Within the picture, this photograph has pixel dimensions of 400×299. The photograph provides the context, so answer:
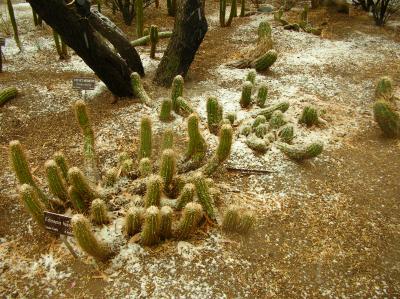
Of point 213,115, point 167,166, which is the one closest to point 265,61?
point 213,115

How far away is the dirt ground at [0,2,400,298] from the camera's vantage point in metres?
2.46

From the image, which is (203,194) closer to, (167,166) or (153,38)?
(167,166)

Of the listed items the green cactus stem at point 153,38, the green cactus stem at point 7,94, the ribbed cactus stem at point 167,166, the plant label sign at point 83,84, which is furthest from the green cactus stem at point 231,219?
the green cactus stem at point 153,38

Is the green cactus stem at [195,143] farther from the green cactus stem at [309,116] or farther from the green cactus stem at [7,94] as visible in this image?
the green cactus stem at [7,94]

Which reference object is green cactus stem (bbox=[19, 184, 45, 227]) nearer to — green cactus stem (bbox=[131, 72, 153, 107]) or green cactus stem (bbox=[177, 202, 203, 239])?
green cactus stem (bbox=[177, 202, 203, 239])

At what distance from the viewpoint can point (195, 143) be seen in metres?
3.21

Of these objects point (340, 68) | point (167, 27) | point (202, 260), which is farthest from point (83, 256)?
point (167, 27)

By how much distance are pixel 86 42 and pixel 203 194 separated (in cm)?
227

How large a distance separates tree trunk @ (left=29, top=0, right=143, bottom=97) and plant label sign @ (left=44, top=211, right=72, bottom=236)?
226 centimetres

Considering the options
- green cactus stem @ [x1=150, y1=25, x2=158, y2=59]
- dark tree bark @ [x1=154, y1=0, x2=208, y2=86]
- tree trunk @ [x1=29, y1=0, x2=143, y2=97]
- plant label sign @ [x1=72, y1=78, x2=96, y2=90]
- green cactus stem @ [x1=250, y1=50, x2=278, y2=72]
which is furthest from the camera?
green cactus stem @ [x1=150, y1=25, x2=158, y2=59]

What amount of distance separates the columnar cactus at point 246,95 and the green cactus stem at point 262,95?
12 centimetres

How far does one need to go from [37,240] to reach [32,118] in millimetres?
1890

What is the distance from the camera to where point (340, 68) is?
5309mm

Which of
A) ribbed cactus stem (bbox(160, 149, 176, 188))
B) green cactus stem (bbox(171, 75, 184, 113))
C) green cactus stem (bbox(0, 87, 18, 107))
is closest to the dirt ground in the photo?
green cactus stem (bbox(0, 87, 18, 107))
